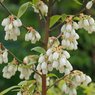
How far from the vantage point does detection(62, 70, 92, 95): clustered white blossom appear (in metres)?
4.82

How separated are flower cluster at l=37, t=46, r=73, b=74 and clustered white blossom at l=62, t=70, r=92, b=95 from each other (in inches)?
8.7

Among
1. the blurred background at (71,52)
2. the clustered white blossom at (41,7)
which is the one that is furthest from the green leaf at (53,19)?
the blurred background at (71,52)

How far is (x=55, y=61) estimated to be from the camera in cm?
446

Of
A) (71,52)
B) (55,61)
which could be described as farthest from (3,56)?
(71,52)

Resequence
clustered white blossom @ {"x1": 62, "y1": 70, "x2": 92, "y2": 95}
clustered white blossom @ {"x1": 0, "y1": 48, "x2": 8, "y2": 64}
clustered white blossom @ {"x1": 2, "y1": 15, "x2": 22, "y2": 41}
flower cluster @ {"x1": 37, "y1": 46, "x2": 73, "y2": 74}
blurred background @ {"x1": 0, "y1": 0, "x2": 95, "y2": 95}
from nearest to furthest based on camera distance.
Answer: flower cluster @ {"x1": 37, "y1": 46, "x2": 73, "y2": 74} < clustered white blossom @ {"x1": 2, "y1": 15, "x2": 22, "y2": 41} < clustered white blossom @ {"x1": 0, "y1": 48, "x2": 8, "y2": 64} < clustered white blossom @ {"x1": 62, "y1": 70, "x2": 92, "y2": 95} < blurred background @ {"x1": 0, "y1": 0, "x2": 95, "y2": 95}

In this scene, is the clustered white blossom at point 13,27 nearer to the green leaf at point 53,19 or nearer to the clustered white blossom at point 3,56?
the clustered white blossom at point 3,56

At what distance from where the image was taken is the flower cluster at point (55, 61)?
446cm

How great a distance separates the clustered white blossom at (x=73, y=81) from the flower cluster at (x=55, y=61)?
8.7 inches

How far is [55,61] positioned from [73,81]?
447 mm

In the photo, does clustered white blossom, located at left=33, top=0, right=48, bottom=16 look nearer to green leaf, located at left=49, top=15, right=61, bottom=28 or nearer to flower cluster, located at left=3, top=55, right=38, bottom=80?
green leaf, located at left=49, top=15, right=61, bottom=28

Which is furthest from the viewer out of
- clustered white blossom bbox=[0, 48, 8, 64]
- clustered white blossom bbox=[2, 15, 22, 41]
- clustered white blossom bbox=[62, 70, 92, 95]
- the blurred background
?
the blurred background

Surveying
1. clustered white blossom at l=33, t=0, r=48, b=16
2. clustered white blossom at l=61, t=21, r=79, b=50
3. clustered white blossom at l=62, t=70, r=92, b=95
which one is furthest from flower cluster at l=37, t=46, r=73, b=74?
clustered white blossom at l=33, t=0, r=48, b=16

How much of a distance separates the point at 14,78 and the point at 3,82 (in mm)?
253

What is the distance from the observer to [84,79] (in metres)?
4.86
